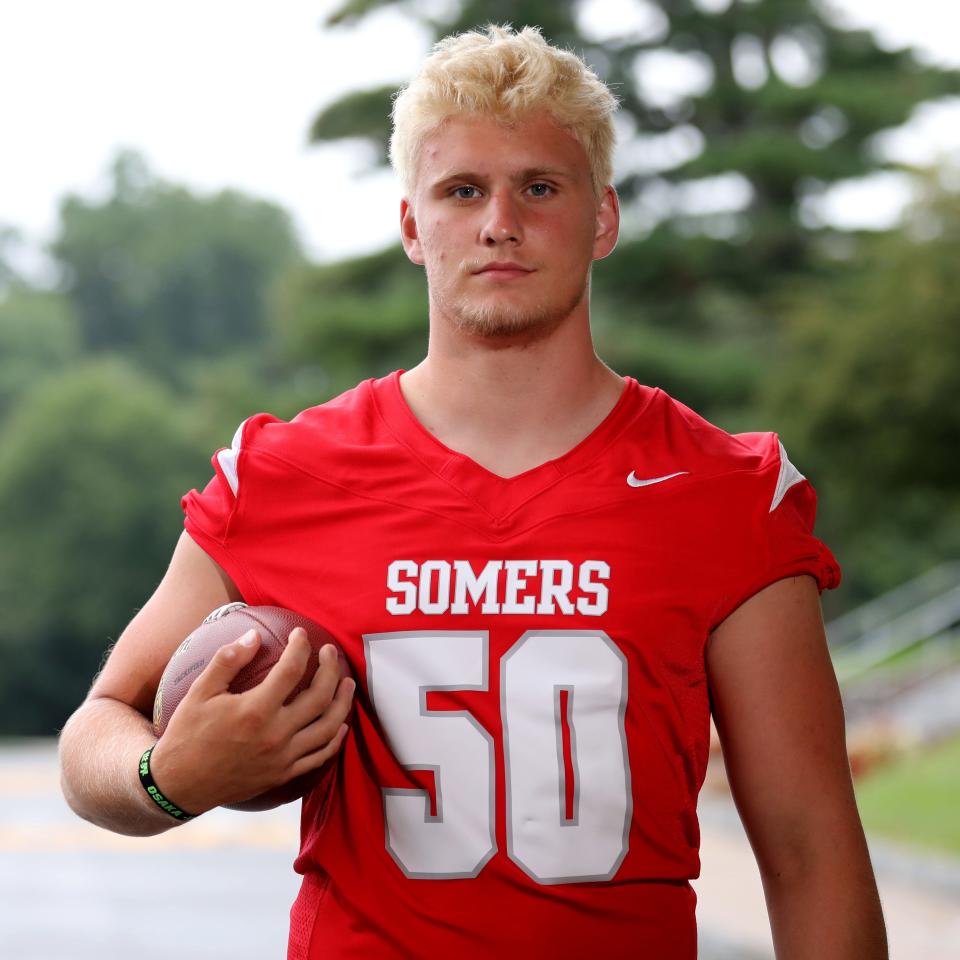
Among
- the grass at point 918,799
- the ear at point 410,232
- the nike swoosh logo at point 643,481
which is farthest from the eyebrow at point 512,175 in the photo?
the grass at point 918,799

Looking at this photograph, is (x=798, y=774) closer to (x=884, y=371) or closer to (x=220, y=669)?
(x=220, y=669)

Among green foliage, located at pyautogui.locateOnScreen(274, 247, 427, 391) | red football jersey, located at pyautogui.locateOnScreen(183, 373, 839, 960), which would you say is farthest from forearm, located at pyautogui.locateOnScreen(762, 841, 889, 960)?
green foliage, located at pyautogui.locateOnScreen(274, 247, 427, 391)

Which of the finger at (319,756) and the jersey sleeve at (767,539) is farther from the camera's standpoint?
the jersey sleeve at (767,539)

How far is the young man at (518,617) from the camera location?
2418 mm

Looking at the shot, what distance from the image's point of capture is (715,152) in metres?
29.3

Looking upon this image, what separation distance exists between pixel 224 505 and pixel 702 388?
2689cm

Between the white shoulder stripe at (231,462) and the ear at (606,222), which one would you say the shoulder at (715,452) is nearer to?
the ear at (606,222)

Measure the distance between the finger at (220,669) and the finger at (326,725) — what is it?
12 centimetres

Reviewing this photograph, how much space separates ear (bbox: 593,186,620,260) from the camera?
8.80 feet

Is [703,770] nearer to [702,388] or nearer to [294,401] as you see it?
[702,388]

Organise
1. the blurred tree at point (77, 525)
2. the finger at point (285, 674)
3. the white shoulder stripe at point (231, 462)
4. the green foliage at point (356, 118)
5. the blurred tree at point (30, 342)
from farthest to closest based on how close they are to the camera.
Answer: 1. the blurred tree at point (30, 342)
2. the blurred tree at point (77, 525)
3. the green foliage at point (356, 118)
4. the white shoulder stripe at point (231, 462)
5. the finger at point (285, 674)

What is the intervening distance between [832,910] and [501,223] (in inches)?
43.5

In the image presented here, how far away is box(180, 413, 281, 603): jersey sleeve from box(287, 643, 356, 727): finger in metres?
0.26

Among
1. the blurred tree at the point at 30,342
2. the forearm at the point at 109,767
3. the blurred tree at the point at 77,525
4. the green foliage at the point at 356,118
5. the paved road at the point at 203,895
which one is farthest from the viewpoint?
the blurred tree at the point at 30,342
